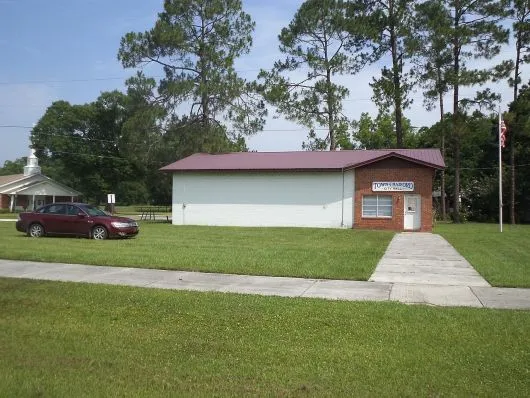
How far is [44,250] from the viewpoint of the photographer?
16.0m

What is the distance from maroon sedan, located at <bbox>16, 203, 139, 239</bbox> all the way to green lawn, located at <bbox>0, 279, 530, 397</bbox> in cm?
1265

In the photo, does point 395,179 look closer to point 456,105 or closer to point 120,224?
point 456,105

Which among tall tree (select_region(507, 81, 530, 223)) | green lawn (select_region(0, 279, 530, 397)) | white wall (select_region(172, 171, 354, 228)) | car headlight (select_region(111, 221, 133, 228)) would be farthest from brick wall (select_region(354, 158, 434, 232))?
green lawn (select_region(0, 279, 530, 397))

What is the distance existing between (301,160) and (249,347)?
29.8 meters

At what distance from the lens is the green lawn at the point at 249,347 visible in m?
5.21

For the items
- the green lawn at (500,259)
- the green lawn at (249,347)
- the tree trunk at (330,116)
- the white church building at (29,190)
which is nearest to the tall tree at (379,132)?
the tree trunk at (330,116)

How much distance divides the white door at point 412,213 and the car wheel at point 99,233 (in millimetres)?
17824

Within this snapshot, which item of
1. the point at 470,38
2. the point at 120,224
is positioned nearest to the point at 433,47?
the point at 470,38

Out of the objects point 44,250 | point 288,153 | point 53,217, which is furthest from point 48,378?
point 288,153

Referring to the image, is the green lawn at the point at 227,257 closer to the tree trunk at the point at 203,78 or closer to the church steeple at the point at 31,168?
the tree trunk at the point at 203,78

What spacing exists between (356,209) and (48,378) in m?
28.4

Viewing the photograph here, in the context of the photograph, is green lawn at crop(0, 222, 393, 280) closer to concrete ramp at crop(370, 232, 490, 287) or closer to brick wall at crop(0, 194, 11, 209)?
concrete ramp at crop(370, 232, 490, 287)

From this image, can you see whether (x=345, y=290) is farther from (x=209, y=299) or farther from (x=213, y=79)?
(x=213, y=79)

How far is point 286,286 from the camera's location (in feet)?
35.6
